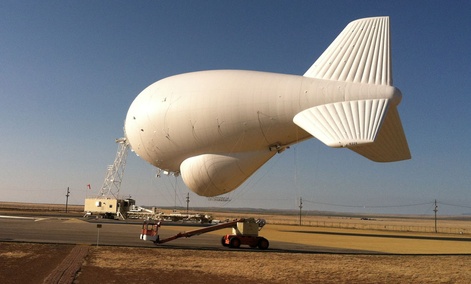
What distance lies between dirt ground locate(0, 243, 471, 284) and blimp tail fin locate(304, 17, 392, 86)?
32.3ft

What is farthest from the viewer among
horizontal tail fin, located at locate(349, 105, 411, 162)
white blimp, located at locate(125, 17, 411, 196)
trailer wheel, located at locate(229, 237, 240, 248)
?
trailer wheel, located at locate(229, 237, 240, 248)

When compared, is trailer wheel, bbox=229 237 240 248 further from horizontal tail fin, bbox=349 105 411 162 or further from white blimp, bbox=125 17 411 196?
horizontal tail fin, bbox=349 105 411 162

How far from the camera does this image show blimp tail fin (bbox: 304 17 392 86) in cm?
2353

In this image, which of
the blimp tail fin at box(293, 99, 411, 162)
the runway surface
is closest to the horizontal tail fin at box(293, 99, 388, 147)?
the blimp tail fin at box(293, 99, 411, 162)

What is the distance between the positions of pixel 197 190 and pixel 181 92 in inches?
273

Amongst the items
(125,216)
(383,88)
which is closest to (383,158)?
(383,88)

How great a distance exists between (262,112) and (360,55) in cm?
656

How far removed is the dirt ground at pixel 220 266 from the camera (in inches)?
561

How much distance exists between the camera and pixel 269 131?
26.2 metres

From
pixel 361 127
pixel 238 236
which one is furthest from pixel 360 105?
pixel 238 236

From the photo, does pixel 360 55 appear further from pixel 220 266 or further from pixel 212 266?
pixel 212 266

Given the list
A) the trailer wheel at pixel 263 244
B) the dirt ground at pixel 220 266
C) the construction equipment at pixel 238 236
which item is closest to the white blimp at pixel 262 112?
the construction equipment at pixel 238 236

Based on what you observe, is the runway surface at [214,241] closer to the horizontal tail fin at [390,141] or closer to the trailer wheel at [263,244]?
the trailer wheel at [263,244]

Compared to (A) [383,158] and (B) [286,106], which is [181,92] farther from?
(A) [383,158]
